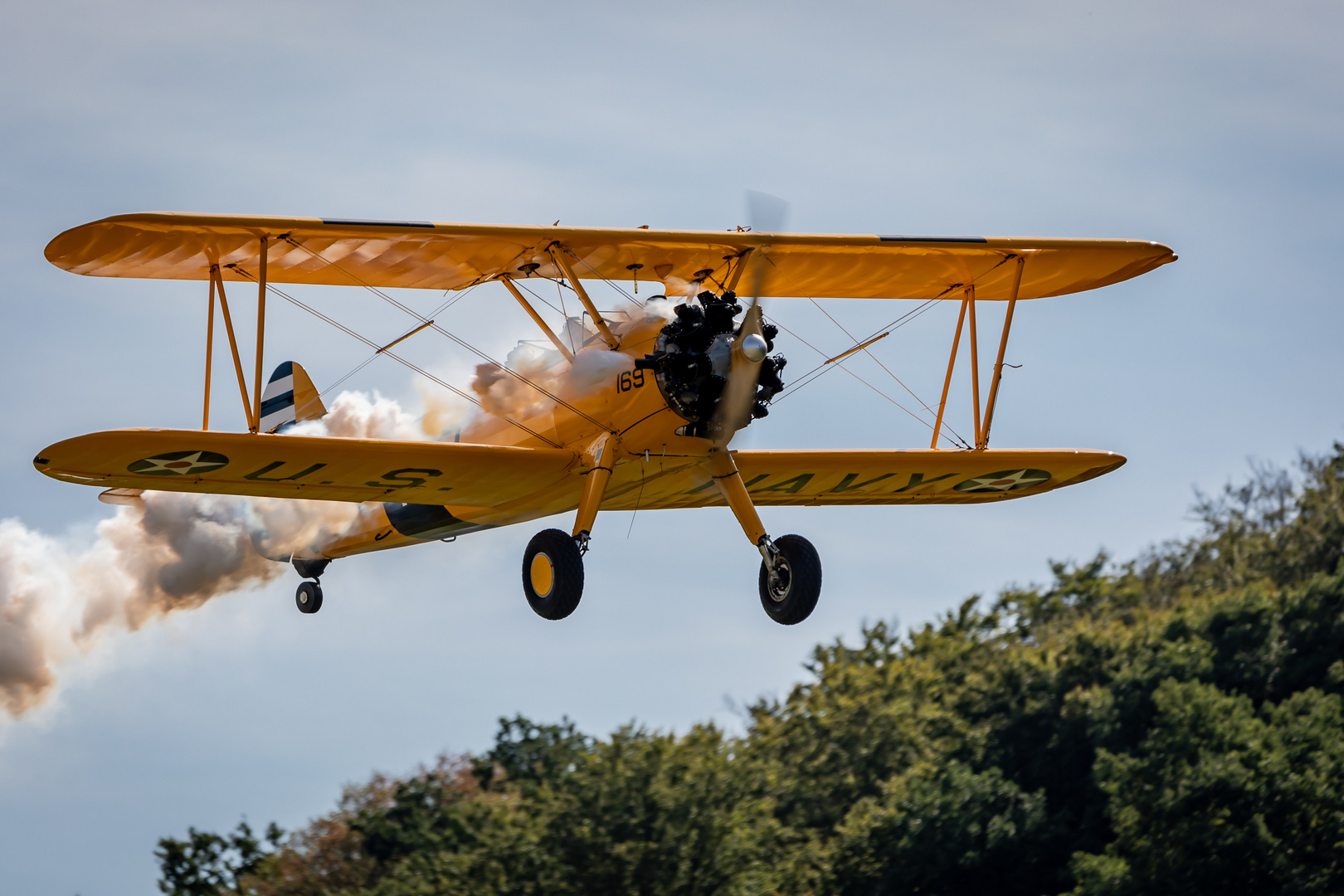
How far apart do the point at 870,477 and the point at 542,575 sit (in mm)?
3456

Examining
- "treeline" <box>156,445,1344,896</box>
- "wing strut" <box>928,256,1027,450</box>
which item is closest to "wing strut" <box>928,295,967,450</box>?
"wing strut" <box>928,256,1027,450</box>

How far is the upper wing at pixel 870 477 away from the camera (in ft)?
38.8

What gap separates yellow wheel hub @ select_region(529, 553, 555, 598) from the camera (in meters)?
10.5

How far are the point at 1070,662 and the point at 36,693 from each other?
2880 cm

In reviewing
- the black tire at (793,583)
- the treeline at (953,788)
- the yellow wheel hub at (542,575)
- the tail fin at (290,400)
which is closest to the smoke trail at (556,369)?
the yellow wheel hub at (542,575)

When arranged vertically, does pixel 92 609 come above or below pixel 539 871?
above

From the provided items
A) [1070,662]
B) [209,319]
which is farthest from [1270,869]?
[209,319]

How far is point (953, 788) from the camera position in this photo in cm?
3484

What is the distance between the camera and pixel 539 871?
96.4 feet

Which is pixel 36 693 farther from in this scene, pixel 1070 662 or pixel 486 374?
pixel 1070 662

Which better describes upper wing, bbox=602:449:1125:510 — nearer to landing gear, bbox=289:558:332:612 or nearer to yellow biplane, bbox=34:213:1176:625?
yellow biplane, bbox=34:213:1176:625

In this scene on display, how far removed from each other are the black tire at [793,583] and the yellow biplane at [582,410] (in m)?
0.01

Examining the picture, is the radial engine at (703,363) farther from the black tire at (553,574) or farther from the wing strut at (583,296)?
the black tire at (553,574)

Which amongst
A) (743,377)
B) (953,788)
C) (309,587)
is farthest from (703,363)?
(953,788)
